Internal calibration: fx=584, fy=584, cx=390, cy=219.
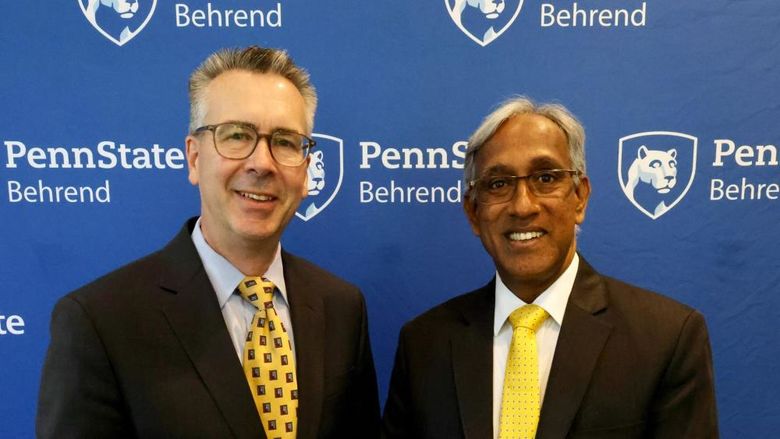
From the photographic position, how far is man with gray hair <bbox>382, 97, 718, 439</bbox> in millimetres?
1479

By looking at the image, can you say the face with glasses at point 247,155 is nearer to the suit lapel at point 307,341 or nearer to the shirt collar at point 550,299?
the suit lapel at point 307,341

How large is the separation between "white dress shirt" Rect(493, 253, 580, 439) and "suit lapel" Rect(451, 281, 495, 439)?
0.9 inches

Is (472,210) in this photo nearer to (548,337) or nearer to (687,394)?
(548,337)

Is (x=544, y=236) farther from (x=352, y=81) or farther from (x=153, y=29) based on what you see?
(x=153, y=29)

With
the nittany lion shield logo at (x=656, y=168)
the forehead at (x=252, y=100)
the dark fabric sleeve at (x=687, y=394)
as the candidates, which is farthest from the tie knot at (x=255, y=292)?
the nittany lion shield logo at (x=656, y=168)

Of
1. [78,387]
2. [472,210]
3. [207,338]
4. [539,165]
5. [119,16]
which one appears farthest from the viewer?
[119,16]

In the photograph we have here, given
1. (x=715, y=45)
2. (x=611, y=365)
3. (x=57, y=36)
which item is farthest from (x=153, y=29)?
(x=715, y=45)

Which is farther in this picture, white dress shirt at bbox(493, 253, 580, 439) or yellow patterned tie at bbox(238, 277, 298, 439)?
white dress shirt at bbox(493, 253, 580, 439)

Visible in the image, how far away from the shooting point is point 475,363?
5.25 ft

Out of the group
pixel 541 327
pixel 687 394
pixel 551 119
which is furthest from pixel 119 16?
pixel 687 394

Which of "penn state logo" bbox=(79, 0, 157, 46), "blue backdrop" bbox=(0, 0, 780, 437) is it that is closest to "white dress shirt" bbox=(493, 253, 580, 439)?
"blue backdrop" bbox=(0, 0, 780, 437)

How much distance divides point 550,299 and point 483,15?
3.35 feet

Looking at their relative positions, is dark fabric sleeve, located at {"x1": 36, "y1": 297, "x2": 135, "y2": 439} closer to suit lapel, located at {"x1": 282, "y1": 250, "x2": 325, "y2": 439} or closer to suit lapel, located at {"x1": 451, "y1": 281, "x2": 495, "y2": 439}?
suit lapel, located at {"x1": 282, "y1": 250, "x2": 325, "y2": 439}

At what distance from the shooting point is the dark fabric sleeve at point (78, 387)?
1.31m
